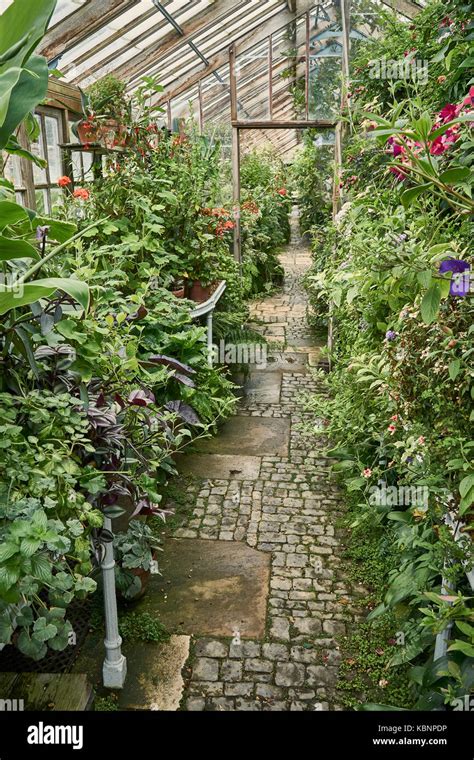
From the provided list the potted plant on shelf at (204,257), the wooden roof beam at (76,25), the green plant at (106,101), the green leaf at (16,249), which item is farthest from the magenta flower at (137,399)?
the wooden roof beam at (76,25)

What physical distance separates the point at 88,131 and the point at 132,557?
3113mm

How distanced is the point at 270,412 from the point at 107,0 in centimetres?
325

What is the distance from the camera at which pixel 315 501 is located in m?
3.93

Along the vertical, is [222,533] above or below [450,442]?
below

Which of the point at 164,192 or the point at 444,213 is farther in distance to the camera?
the point at 164,192

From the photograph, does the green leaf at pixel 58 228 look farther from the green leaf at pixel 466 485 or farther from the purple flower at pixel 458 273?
the green leaf at pixel 466 485

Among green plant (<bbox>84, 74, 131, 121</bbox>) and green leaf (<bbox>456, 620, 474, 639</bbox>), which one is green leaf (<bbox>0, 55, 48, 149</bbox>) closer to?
green leaf (<bbox>456, 620, 474, 639</bbox>)

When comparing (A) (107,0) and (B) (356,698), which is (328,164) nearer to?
(A) (107,0)

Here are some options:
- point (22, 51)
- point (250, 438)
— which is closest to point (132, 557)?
point (22, 51)

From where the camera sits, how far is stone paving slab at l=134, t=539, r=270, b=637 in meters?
2.88

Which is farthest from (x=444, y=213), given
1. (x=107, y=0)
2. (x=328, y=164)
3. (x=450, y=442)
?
(x=328, y=164)

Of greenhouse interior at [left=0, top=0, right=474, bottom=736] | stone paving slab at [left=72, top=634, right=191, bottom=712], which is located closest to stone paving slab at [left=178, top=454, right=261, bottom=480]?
greenhouse interior at [left=0, top=0, right=474, bottom=736]
